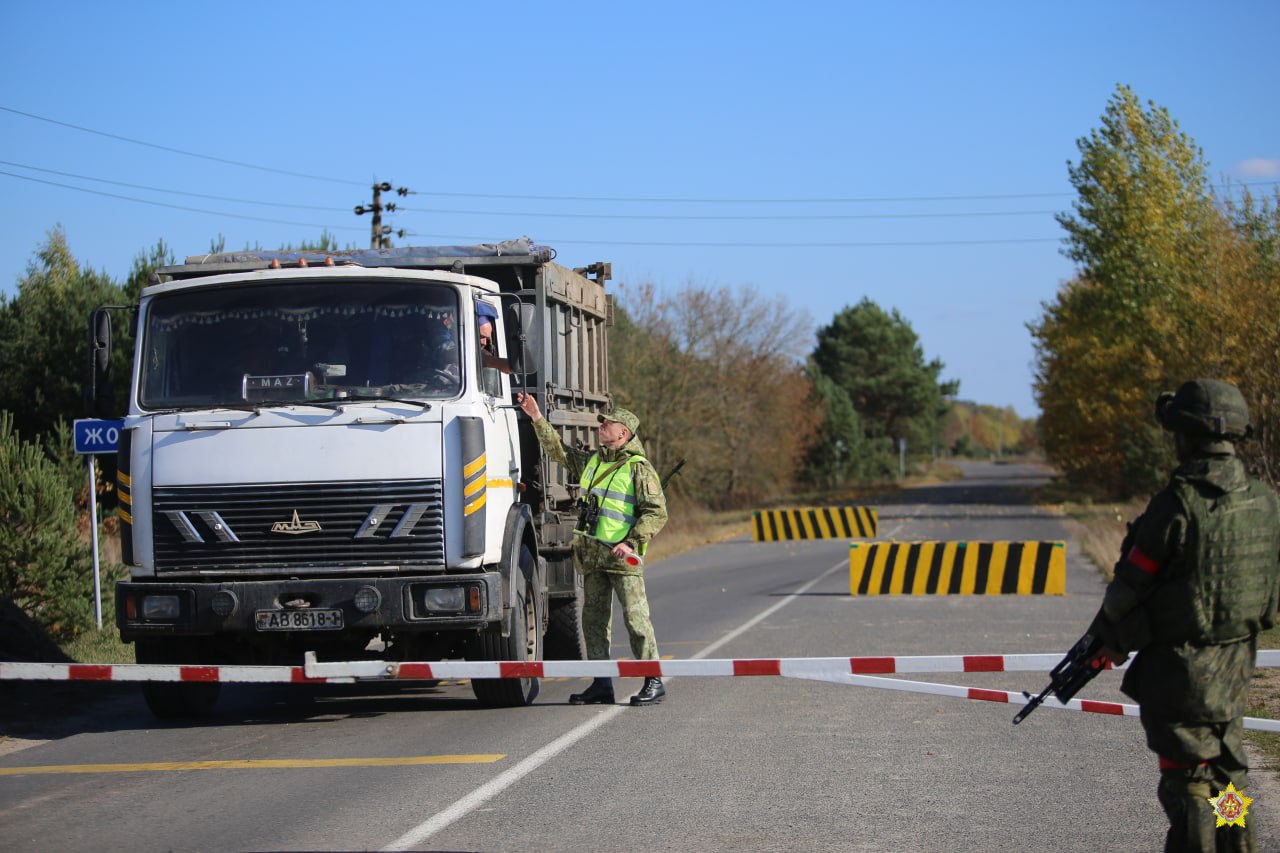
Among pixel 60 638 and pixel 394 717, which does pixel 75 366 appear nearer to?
pixel 60 638

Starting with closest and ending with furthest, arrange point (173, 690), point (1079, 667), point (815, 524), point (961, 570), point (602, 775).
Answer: point (1079, 667), point (602, 775), point (173, 690), point (961, 570), point (815, 524)

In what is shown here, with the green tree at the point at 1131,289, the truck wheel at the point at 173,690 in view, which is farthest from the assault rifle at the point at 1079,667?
the green tree at the point at 1131,289

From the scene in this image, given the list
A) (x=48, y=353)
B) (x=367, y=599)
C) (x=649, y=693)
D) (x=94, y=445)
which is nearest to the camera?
(x=367, y=599)

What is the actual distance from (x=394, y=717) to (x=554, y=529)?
1.91 metres

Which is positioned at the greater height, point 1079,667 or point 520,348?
point 520,348

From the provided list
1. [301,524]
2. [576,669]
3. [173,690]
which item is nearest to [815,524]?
[173,690]

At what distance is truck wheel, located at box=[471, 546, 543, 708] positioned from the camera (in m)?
9.19

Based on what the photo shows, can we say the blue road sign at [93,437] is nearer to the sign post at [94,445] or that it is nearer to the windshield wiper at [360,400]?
the sign post at [94,445]

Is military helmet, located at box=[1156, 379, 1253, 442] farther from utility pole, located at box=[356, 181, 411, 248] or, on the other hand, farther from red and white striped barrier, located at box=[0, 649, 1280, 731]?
utility pole, located at box=[356, 181, 411, 248]

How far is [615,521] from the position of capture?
944 centimetres

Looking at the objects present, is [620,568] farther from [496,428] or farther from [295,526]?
[295,526]

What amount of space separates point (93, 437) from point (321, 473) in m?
6.92

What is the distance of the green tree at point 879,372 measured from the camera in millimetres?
98438

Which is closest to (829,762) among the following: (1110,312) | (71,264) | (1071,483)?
(71,264)
